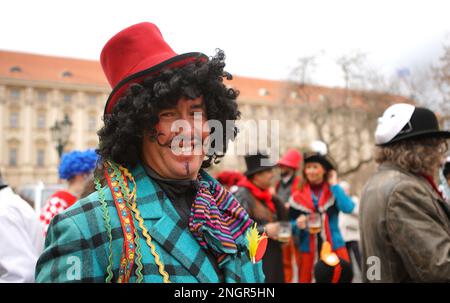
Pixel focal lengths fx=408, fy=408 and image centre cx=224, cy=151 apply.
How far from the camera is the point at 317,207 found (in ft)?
16.5

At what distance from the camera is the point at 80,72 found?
39.1 m

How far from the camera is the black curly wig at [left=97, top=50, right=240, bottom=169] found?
→ 1.49 meters

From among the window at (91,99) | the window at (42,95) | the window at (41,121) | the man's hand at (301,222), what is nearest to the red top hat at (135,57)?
the man's hand at (301,222)

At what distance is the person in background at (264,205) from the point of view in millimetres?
4473

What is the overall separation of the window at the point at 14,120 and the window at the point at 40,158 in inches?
128

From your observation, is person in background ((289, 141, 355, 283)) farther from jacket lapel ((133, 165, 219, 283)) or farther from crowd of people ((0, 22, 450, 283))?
jacket lapel ((133, 165, 219, 283))

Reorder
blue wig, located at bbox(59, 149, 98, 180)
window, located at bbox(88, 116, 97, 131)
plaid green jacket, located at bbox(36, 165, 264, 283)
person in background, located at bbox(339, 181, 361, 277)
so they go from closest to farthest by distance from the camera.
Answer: plaid green jacket, located at bbox(36, 165, 264, 283)
blue wig, located at bbox(59, 149, 98, 180)
person in background, located at bbox(339, 181, 361, 277)
window, located at bbox(88, 116, 97, 131)

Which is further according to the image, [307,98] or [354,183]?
[307,98]

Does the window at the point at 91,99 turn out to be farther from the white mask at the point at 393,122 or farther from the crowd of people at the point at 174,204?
the white mask at the point at 393,122

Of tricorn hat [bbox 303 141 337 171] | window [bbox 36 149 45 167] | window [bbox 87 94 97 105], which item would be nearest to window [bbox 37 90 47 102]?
window [bbox 36 149 45 167]

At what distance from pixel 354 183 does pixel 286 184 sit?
16940 millimetres

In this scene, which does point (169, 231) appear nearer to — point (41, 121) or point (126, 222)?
point (126, 222)
